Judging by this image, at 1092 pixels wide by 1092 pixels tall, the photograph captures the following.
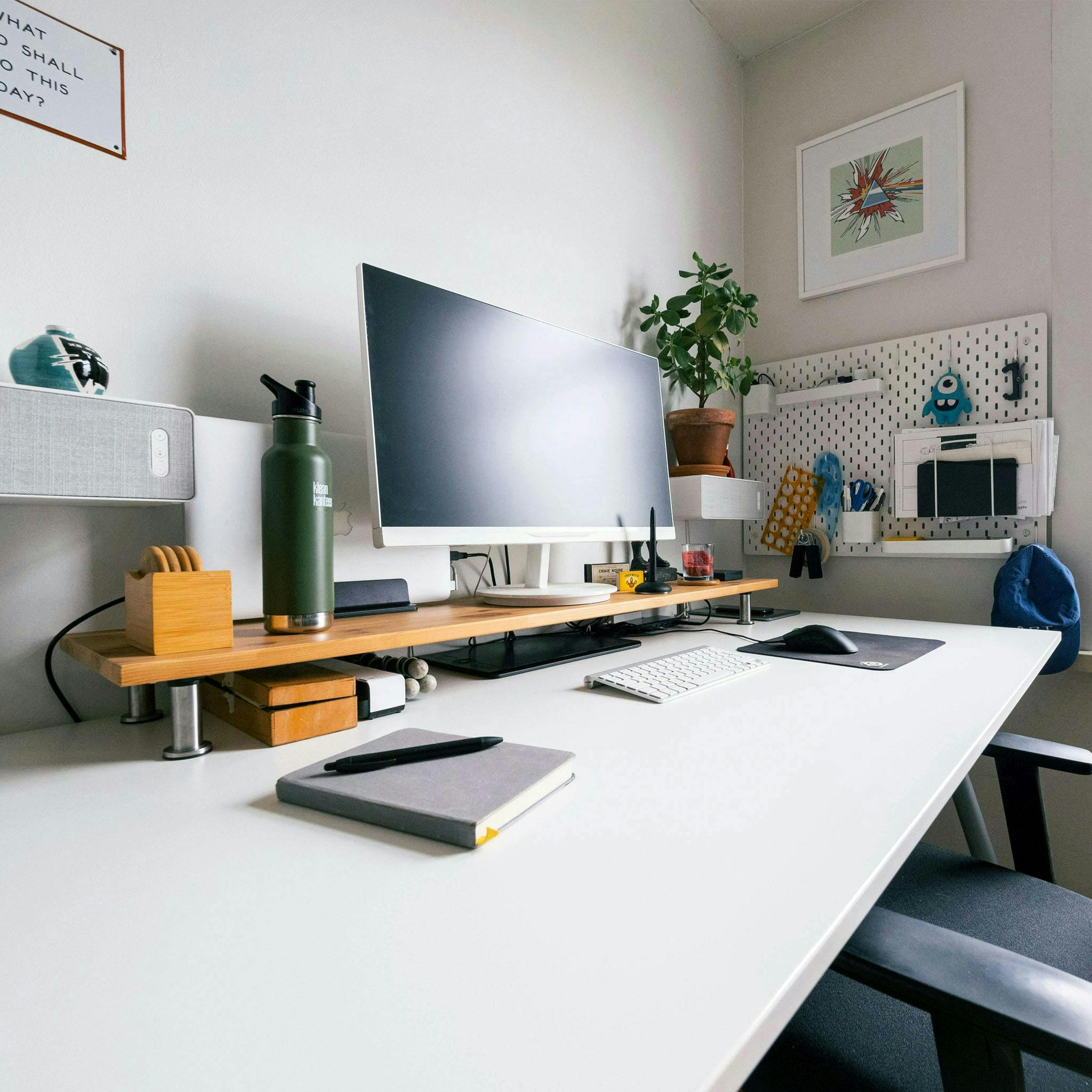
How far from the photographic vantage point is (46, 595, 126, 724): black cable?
0.84 metres

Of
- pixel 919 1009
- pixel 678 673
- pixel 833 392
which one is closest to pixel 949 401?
pixel 833 392

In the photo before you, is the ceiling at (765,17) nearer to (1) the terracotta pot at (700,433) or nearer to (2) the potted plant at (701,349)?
(2) the potted plant at (701,349)

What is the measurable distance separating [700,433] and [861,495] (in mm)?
529

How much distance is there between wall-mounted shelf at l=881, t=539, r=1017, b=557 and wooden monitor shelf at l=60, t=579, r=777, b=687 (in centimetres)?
100

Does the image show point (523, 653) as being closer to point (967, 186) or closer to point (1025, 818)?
point (1025, 818)

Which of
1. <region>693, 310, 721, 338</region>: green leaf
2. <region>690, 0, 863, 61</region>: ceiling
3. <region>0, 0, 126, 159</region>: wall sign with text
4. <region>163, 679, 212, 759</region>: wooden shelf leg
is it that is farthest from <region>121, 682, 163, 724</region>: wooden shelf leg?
<region>690, 0, 863, 61</region>: ceiling

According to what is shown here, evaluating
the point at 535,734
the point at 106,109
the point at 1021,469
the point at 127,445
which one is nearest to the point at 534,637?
the point at 535,734

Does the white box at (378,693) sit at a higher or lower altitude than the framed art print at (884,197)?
lower

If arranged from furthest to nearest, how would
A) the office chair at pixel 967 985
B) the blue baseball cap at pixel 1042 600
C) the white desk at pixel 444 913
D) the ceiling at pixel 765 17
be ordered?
the ceiling at pixel 765 17 < the blue baseball cap at pixel 1042 600 < the office chair at pixel 967 985 < the white desk at pixel 444 913

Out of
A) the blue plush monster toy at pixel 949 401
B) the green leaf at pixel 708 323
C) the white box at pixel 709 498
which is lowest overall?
the white box at pixel 709 498

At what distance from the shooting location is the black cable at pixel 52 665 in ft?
2.74

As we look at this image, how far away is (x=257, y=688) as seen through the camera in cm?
76

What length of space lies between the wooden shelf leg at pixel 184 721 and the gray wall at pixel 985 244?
1.84 meters

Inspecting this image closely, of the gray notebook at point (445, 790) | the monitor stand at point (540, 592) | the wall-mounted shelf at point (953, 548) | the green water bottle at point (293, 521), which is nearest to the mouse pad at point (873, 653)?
the monitor stand at point (540, 592)
